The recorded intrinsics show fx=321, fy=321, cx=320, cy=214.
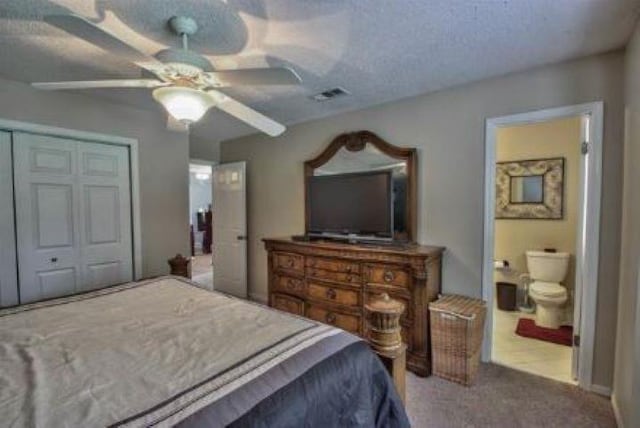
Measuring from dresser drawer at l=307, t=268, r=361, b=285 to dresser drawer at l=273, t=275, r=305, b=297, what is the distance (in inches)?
6.7

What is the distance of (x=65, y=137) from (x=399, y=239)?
125 inches

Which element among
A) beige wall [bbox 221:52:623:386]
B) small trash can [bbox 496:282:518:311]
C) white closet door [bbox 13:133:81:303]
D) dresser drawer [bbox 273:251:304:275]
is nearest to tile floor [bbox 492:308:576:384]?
beige wall [bbox 221:52:623:386]

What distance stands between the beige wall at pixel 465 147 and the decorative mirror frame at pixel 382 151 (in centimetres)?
6

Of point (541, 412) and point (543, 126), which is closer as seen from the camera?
point (541, 412)

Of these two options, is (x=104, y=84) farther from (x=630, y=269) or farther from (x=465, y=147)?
(x=630, y=269)

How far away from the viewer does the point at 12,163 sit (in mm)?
2621

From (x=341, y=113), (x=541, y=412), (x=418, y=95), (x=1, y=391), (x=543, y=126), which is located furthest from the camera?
(x=543, y=126)

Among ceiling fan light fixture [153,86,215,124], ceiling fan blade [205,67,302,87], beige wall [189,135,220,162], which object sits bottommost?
ceiling fan light fixture [153,86,215,124]

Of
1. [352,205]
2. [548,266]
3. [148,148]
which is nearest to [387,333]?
[352,205]

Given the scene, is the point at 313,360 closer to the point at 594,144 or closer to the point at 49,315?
the point at 49,315

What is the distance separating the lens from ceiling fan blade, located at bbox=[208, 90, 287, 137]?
178 cm

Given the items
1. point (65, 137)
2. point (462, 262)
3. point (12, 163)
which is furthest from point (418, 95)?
point (12, 163)

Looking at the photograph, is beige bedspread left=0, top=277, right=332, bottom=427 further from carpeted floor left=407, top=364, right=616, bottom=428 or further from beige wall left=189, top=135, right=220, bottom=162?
beige wall left=189, top=135, right=220, bottom=162

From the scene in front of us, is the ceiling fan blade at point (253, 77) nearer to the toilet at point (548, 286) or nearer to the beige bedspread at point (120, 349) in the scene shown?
the beige bedspread at point (120, 349)
